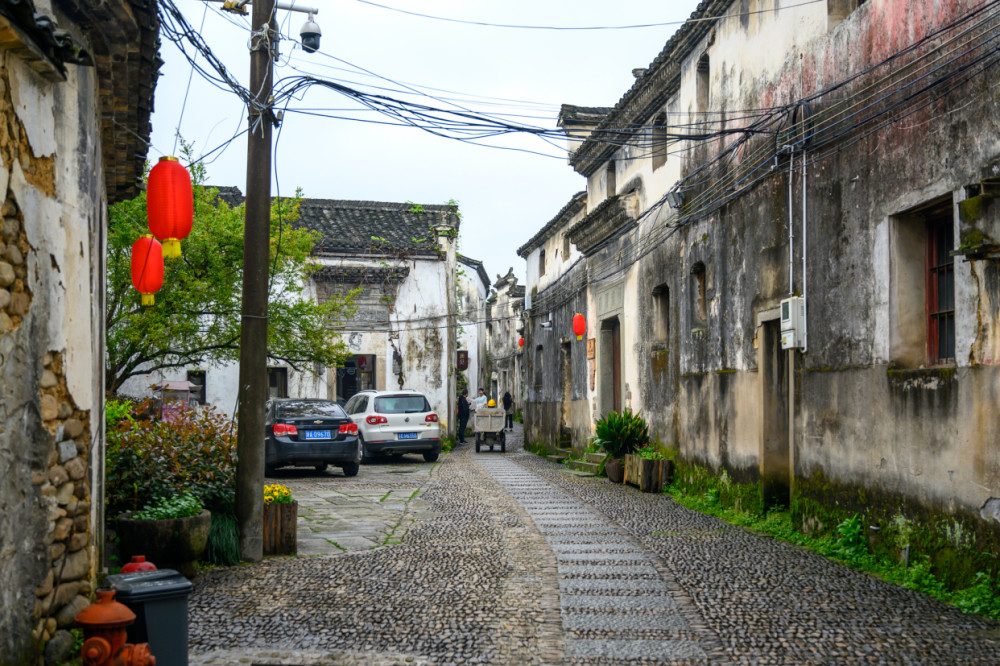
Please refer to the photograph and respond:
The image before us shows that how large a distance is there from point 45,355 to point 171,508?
2.77m

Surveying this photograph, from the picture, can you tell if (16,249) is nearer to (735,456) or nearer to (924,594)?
(924,594)

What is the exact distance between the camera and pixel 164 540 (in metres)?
6.90

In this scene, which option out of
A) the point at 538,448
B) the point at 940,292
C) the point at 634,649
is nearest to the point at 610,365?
the point at 538,448

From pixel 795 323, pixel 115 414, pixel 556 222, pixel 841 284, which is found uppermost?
pixel 556 222

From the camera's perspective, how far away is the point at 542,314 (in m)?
26.8

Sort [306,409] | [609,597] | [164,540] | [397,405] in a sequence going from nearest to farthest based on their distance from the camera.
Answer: [609,597] → [164,540] → [306,409] → [397,405]

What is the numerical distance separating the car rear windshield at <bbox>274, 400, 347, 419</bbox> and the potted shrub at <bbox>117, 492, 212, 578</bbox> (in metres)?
9.53

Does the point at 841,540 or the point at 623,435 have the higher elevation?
the point at 623,435

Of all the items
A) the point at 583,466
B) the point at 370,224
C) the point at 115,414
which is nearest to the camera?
the point at 115,414

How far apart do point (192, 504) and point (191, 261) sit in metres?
9.18

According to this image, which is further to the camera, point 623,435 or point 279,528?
point 623,435

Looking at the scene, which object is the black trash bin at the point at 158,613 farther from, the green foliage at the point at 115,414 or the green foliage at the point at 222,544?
the green foliage at the point at 115,414

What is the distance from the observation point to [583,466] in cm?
1794

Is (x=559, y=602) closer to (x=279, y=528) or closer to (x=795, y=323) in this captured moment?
(x=279, y=528)
